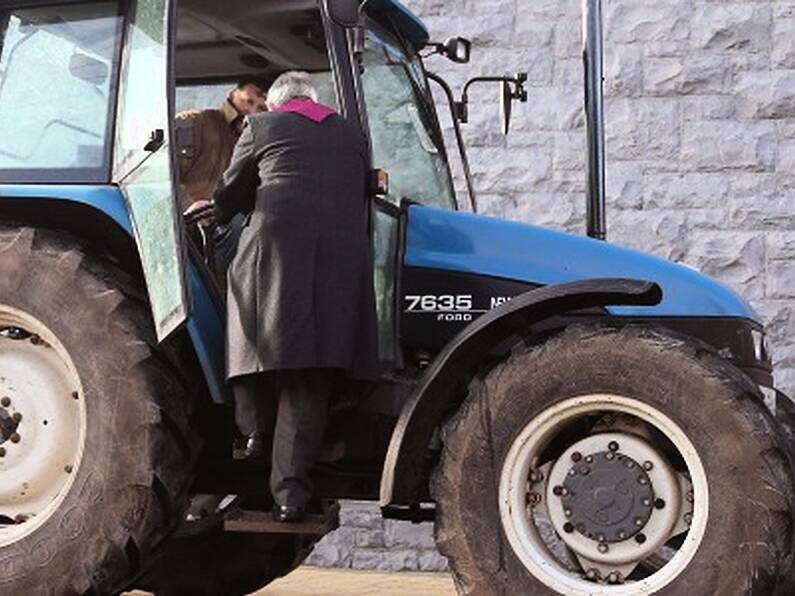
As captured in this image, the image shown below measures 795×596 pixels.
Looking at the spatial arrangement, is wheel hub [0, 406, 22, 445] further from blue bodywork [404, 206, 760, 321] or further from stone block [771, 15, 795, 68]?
stone block [771, 15, 795, 68]

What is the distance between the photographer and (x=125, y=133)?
711 centimetres

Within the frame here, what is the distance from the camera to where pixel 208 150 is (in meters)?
7.66

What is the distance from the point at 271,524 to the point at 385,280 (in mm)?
974

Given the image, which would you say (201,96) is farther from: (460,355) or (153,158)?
(460,355)

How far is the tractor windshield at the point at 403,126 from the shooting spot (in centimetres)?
760

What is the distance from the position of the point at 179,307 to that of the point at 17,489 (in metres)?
0.88

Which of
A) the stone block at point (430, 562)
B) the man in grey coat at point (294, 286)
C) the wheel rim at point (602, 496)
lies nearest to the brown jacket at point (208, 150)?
the man in grey coat at point (294, 286)

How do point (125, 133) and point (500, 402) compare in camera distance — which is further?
point (125, 133)

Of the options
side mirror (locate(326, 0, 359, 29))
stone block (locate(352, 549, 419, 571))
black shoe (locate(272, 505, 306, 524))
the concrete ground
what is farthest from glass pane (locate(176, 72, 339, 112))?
stone block (locate(352, 549, 419, 571))

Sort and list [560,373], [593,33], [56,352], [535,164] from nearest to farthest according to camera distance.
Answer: [560,373] < [56,352] < [593,33] < [535,164]

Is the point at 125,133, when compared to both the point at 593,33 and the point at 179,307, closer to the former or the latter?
the point at 179,307

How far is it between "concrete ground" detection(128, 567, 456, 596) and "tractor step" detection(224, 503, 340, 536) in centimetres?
218

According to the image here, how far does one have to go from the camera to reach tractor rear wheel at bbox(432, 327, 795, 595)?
6.30 meters

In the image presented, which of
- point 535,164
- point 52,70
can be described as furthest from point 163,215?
point 535,164
